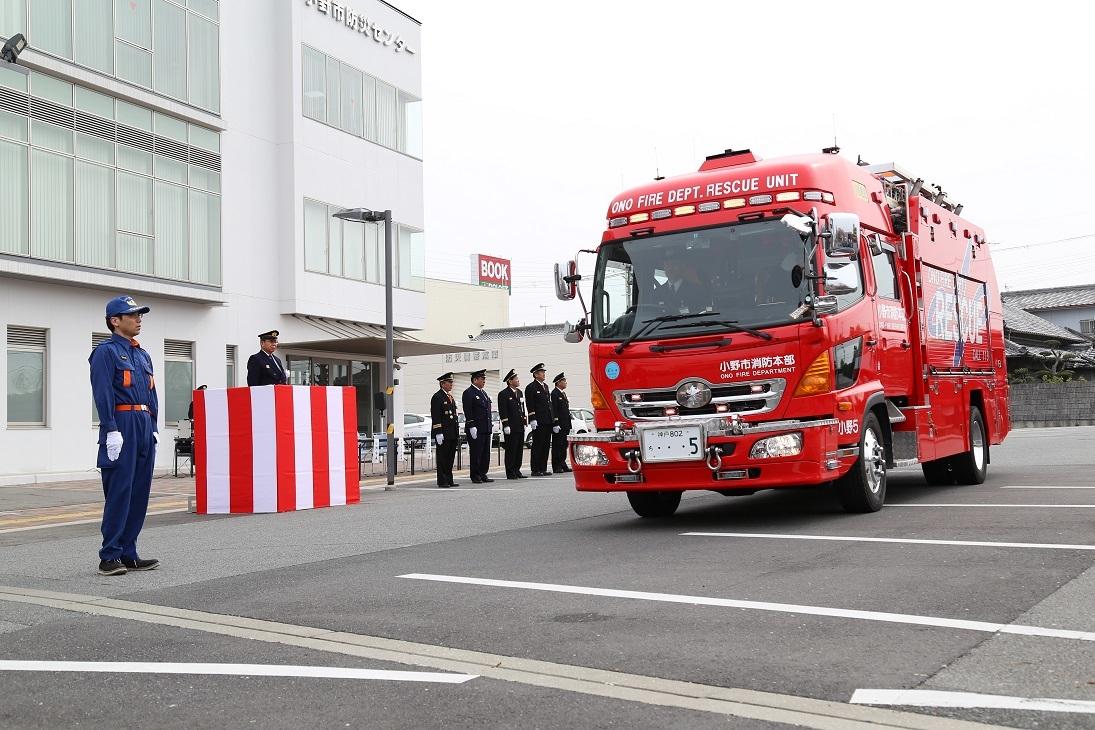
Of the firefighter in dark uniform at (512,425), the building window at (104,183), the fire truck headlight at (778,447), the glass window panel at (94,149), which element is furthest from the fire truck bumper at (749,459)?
the glass window panel at (94,149)

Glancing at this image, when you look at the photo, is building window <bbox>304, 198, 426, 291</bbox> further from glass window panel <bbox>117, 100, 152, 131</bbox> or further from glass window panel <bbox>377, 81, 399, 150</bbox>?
glass window panel <bbox>117, 100, 152, 131</bbox>

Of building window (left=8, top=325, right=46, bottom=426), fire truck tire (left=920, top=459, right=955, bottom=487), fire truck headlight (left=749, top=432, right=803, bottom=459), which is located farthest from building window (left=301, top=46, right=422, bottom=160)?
fire truck headlight (left=749, top=432, right=803, bottom=459)

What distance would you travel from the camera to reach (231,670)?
4.90m

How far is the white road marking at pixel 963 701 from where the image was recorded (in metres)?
3.98

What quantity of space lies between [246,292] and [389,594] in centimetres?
2161

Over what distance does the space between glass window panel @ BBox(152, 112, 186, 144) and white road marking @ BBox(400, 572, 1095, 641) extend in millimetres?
19931


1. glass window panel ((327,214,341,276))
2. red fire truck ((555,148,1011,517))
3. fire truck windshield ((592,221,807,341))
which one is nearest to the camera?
red fire truck ((555,148,1011,517))

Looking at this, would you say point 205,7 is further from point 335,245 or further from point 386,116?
point 386,116

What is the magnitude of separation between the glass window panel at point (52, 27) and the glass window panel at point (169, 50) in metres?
2.33

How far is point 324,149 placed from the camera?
29312 mm

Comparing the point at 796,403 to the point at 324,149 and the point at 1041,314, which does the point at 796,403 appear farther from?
the point at 1041,314

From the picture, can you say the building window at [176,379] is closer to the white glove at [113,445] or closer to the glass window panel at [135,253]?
the glass window panel at [135,253]

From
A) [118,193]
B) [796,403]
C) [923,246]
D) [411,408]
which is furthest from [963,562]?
[411,408]

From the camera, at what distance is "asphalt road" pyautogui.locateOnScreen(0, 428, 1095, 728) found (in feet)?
13.8
